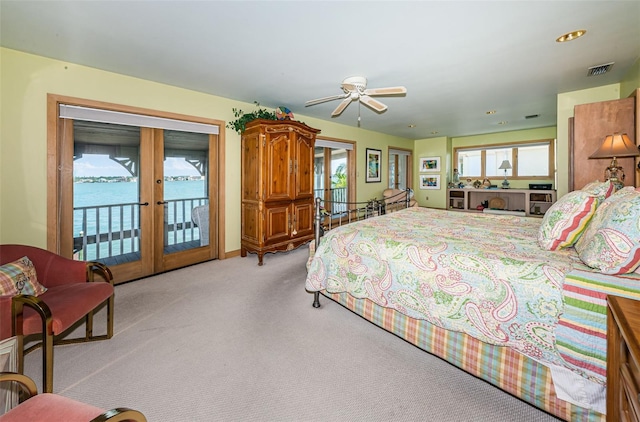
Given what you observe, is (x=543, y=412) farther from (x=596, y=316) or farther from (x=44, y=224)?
(x=44, y=224)

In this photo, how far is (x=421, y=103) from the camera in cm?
444

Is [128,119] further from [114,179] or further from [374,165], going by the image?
[374,165]

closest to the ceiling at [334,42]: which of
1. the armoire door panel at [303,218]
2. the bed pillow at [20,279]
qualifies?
the armoire door panel at [303,218]

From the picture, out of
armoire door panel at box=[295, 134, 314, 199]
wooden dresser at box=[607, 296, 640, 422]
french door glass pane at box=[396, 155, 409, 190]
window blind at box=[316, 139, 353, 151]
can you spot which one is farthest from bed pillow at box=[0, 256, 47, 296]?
french door glass pane at box=[396, 155, 409, 190]

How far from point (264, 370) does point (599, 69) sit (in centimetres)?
457

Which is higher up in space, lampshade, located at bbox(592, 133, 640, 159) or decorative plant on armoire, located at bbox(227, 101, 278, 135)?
decorative plant on armoire, located at bbox(227, 101, 278, 135)

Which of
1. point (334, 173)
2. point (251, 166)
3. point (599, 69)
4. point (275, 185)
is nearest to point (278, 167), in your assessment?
point (275, 185)

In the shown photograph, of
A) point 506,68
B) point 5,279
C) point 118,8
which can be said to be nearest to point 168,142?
point 118,8

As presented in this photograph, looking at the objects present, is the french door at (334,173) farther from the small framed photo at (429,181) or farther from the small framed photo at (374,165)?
the small framed photo at (429,181)

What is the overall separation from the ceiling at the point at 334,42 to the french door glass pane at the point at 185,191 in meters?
0.75

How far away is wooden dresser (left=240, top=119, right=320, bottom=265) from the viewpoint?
13.0 feet

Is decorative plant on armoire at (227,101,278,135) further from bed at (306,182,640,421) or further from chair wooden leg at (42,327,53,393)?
chair wooden leg at (42,327,53,393)

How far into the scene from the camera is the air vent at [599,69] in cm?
302

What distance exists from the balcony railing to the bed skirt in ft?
10.3
